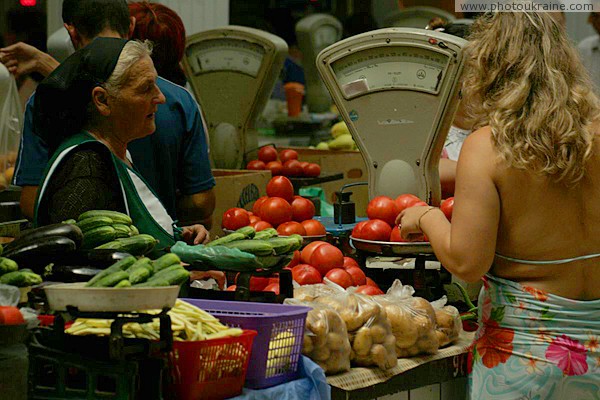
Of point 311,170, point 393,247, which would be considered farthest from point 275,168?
point 393,247

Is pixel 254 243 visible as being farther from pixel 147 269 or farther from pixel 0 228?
pixel 0 228

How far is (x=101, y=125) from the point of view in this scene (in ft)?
10.00

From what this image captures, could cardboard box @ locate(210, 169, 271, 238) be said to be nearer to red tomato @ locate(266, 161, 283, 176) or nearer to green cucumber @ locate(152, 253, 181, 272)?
red tomato @ locate(266, 161, 283, 176)

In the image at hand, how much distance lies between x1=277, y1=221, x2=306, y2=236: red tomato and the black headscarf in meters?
0.75

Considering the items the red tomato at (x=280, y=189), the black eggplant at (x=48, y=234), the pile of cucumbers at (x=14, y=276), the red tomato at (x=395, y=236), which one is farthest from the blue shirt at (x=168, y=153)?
the pile of cucumbers at (x=14, y=276)

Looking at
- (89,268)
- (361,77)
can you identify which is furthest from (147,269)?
(361,77)

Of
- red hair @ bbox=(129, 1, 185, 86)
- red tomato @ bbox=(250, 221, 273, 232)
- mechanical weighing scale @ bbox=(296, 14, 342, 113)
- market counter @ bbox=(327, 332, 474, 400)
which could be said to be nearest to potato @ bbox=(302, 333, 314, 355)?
market counter @ bbox=(327, 332, 474, 400)

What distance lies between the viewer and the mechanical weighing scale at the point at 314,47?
22.9 feet

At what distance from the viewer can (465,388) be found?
122 inches

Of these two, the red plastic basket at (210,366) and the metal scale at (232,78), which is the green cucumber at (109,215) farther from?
the metal scale at (232,78)

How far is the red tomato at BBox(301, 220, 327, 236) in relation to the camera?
3.45 meters

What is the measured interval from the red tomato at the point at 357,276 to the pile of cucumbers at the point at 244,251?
416mm

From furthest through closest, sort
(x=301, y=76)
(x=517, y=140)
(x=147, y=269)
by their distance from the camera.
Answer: (x=301, y=76), (x=517, y=140), (x=147, y=269)

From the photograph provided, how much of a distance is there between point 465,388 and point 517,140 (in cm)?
90
